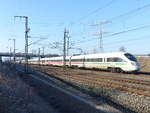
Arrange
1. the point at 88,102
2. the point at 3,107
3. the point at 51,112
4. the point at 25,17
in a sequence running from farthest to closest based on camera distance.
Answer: the point at 25,17 → the point at 88,102 → the point at 51,112 → the point at 3,107

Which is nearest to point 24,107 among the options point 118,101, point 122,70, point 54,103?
point 54,103

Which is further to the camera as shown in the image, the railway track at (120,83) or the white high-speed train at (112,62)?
the white high-speed train at (112,62)

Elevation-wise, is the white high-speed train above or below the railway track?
above

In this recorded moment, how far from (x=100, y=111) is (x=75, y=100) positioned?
1.97m

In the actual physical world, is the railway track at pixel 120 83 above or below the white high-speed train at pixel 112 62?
below

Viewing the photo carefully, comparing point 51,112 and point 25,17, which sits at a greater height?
point 25,17

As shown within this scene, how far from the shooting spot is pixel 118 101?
877 cm

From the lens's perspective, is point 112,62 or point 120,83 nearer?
point 120,83

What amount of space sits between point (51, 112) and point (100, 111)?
1.93m

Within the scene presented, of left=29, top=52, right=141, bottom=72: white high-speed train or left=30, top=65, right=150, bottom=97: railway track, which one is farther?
left=29, top=52, right=141, bottom=72: white high-speed train

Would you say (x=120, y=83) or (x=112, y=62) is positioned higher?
(x=112, y=62)

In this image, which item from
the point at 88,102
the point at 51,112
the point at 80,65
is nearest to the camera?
the point at 51,112

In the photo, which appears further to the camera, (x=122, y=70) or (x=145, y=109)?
(x=122, y=70)

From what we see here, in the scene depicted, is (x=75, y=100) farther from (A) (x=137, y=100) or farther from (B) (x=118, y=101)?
(A) (x=137, y=100)
